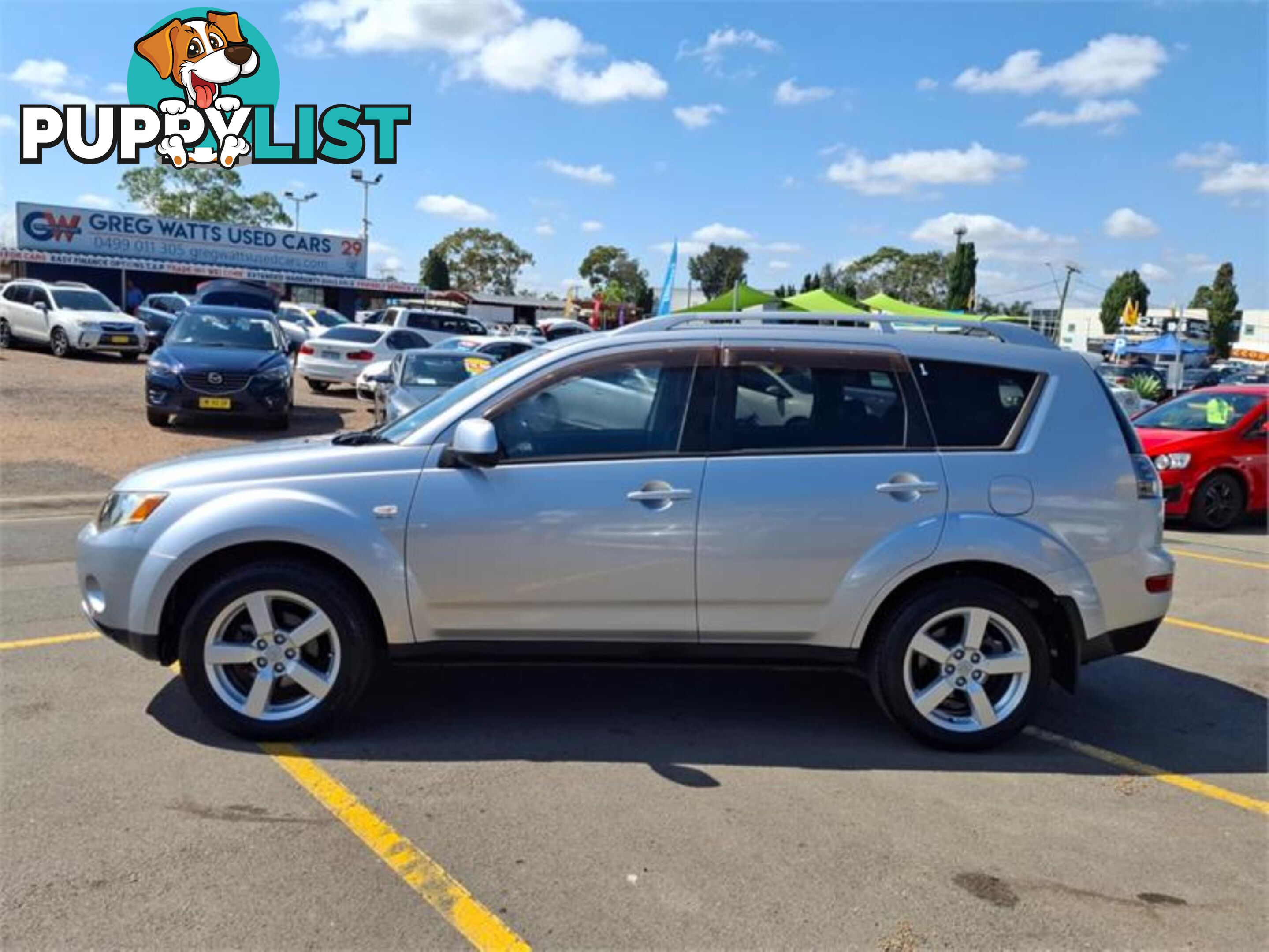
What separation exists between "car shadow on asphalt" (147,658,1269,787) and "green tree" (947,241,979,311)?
230ft

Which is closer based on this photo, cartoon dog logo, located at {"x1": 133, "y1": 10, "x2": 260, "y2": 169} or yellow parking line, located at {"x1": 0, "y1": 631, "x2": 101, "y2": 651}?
yellow parking line, located at {"x1": 0, "y1": 631, "x2": 101, "y2": 651}

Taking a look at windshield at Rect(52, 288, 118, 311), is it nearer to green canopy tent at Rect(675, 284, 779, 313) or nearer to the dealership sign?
green canopy tent at Rect(675, 284, 779, 313)

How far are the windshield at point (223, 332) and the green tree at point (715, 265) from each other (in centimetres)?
9744

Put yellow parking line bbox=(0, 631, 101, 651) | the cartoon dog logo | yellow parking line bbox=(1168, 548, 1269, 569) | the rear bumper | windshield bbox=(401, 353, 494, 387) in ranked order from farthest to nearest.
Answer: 1. the cartoon dog logo
2. windshield bbox=(401, 353, 494, 387)
3. yellow parking line bbox=(1168, 548, 1269, 569)
4. yellow parking line bbox=(0, 631, 101, 651)
5. the rear bumper

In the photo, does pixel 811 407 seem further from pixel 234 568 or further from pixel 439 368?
pixel 439 368

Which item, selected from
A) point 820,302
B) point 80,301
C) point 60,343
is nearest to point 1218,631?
point 820,302

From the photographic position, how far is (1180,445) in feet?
34.4

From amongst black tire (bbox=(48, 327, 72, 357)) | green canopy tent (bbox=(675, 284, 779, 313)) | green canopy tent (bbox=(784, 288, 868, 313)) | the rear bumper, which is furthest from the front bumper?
green canopy tent (bbox=(784, 288, 868, 313))

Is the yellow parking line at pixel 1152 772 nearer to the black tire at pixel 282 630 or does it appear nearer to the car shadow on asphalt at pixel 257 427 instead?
the black tire at pixel 282 630

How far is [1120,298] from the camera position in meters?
94.0

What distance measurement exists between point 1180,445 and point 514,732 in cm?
919

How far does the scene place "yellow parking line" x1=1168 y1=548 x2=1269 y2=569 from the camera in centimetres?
870

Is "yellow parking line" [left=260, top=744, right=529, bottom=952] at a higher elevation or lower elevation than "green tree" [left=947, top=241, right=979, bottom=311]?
lower

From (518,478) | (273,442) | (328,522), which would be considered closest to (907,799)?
(518,478)
